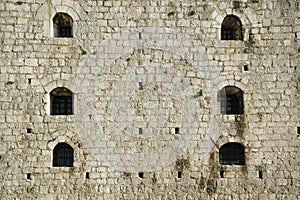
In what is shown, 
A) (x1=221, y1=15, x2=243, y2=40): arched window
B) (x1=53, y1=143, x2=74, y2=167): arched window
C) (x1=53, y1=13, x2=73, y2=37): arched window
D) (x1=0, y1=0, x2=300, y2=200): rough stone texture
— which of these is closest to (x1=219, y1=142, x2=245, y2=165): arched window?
(x1=0, y1=0, x2=300, y2=200): rough stone texture

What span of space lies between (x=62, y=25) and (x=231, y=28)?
5633 mm

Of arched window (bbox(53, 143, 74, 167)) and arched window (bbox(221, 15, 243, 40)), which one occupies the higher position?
arched window (bbox(221, 15, 243, 40))

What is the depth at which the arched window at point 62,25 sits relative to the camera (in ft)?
37.0

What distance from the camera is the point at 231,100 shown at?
11.6 meters

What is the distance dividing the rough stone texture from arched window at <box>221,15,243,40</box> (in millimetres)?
210

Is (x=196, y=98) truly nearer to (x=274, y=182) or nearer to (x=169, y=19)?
(x=169, y=19)

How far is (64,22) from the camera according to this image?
452 inches

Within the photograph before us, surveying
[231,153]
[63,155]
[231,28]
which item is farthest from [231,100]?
[63,155]

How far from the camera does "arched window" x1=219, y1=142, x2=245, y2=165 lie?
439 inches

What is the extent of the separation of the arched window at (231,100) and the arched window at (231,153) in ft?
3.55

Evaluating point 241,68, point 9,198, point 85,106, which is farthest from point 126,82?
point 9,198

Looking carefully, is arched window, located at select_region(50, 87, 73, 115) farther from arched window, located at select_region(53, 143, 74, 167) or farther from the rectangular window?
arched window, located at select_region(53, 143, 74, 167)

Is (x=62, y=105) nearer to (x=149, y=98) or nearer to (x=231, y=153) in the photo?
(x=149, y=98)

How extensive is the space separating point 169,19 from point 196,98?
2.68 meters
